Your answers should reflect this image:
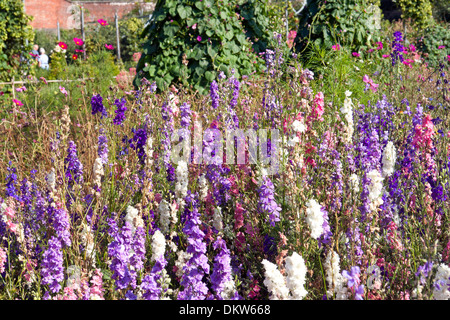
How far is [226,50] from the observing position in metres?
5.73

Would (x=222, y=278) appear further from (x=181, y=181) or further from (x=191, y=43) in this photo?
(x=191, y=43)

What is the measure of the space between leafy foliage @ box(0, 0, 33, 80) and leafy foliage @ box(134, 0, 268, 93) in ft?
10.9

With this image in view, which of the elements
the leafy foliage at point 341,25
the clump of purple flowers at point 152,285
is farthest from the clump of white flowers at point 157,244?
the leafy foliage at point 341,25

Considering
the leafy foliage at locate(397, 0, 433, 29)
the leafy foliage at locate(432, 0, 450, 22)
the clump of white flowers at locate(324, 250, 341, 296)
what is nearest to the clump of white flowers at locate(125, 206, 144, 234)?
the clump of white flowers at locate(324, 250, 341, 296)

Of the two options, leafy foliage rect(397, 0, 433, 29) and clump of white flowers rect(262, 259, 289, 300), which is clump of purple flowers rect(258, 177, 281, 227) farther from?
leafy foliage rect(397, 0, 433, 29)

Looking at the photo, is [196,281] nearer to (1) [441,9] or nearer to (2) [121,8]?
(1) [441,9]

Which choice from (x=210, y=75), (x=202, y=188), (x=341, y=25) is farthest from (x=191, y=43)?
(x=202, y=188)

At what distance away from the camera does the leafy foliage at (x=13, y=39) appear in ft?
25.9

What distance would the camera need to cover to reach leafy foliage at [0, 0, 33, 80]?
25.9ft

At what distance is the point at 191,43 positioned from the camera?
18.6 ft

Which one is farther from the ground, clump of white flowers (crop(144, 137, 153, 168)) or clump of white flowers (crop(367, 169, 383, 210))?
clump of white flowers (crop(144, 137, 153, 168))

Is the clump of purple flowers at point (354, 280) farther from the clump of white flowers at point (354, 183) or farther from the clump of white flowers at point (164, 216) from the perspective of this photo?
the clump of white flowers at point (164, 216)

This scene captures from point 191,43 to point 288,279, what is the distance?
4.47 m
